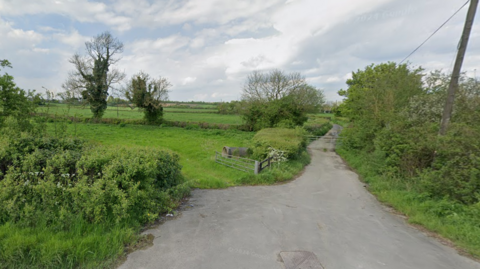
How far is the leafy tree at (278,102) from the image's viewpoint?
2388 centimetres

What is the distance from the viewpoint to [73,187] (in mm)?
4152

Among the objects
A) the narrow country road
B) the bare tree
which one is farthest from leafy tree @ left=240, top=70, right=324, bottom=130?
the narrow country road

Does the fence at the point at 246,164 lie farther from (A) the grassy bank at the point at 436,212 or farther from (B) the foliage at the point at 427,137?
(B) the foliage at the point at 427,137

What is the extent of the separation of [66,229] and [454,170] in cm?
945

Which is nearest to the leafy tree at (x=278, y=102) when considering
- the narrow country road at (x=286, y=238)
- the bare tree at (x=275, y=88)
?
the bare tree at (x=275, y=88)

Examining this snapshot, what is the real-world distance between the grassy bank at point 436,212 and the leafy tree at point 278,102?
48.7ft

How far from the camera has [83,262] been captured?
124 inches

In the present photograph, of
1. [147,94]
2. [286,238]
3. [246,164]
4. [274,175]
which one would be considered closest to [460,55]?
[274,175]

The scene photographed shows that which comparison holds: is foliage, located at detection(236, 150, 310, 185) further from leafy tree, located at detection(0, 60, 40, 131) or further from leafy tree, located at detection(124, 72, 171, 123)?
leafy tree, located at detection(124, 72, 171, 123)

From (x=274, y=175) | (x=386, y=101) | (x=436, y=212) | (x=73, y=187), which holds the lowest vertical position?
(x=274, y=175)

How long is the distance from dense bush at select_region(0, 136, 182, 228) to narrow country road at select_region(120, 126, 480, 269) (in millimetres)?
818

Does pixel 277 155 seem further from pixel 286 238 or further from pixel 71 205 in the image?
pixel 71 205

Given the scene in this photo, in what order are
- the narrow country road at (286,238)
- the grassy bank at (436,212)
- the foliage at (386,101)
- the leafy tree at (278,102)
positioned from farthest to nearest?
the leafy tree at (278,102) → the foliage at (386,101) → the grassy bank at (436,212) → the narrow country road at (286,238)

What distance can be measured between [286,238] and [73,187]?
14.4 feet
